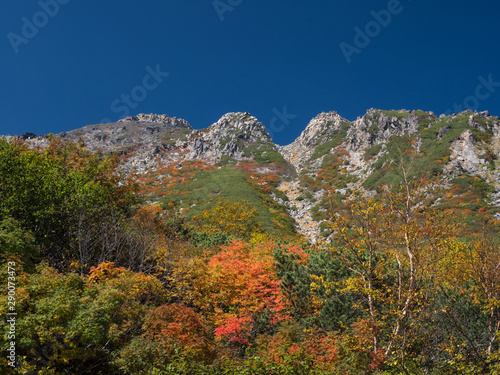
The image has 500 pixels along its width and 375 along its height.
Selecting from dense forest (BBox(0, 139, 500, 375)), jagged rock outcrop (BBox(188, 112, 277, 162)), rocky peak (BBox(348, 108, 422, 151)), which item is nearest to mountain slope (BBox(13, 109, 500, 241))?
rocky peak (BBox(348, 108, 422, 151))

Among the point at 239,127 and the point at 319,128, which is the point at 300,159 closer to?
the point at 319,128

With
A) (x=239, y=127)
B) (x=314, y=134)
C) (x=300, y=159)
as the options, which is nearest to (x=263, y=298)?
(x=300, y=159)

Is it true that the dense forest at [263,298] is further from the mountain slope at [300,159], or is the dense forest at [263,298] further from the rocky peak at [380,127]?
the rocky peak at [380,127]

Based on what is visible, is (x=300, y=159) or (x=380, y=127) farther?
(x=300, y=159)

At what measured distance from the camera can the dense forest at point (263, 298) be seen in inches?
306

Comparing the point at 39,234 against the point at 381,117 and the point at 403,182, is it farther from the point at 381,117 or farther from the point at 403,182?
the point at 381,117

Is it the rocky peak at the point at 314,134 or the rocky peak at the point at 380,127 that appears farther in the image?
the rocky peak at the point at 314,134

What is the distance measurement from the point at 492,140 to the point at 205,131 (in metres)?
109

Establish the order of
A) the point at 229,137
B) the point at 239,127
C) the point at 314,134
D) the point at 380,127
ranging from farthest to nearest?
1. the point at 314,134
2. the point at 239,127
3. the point at 229,137
4. the point at 380,127

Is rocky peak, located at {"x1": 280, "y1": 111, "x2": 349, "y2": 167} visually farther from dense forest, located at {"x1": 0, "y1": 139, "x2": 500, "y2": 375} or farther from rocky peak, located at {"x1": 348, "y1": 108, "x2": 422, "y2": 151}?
dense forest, located at {"x1": 0, "y1": 139, "x2": 500, "y2": 375}

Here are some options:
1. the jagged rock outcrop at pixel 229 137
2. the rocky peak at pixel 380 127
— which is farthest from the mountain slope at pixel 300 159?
the jagged rock outcrop at pixel 229 137

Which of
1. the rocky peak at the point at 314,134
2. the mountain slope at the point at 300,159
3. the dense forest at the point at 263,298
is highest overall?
the rocky peak at the point at 314,134

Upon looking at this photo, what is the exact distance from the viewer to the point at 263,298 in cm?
1430

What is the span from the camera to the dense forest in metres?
7.77
